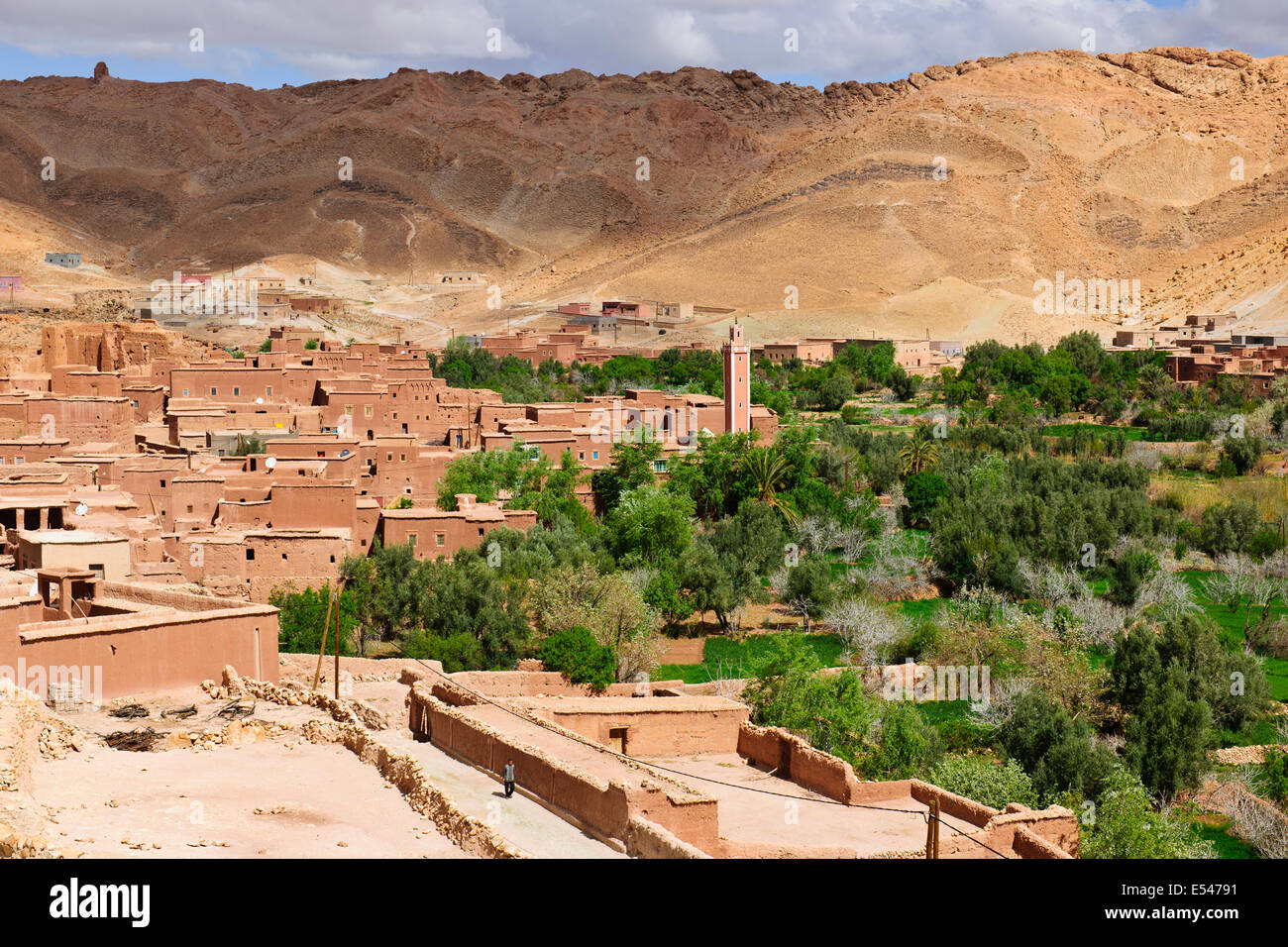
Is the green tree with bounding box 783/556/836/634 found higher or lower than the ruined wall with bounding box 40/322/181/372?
lower

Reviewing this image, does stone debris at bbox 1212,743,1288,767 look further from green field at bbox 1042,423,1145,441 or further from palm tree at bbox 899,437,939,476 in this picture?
green field at bbox 1042,423,1145,441

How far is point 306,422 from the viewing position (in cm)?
3456

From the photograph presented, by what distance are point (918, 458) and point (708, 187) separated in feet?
276

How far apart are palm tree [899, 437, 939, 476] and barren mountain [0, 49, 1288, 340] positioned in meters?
36.9

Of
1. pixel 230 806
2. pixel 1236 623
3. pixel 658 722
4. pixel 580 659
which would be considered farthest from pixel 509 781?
pixel 1236 623

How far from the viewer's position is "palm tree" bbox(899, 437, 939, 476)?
3731 cm

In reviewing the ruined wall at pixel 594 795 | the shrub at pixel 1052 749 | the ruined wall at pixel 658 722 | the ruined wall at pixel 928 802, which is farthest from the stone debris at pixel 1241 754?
the ruined wall at pixel 594 795

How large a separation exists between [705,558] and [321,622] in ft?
25.0

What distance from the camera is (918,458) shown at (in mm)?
37438

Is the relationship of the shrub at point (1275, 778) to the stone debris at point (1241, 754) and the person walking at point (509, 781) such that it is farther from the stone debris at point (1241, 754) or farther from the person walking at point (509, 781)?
the person walking at point (509, 781)

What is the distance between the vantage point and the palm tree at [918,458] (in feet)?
122

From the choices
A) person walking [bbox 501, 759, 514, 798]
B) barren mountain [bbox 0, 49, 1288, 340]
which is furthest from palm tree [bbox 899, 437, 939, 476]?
barren mountain [bbox 0, 49, 1288, 340]

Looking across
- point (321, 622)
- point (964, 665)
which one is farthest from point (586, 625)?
point (964, 665)
